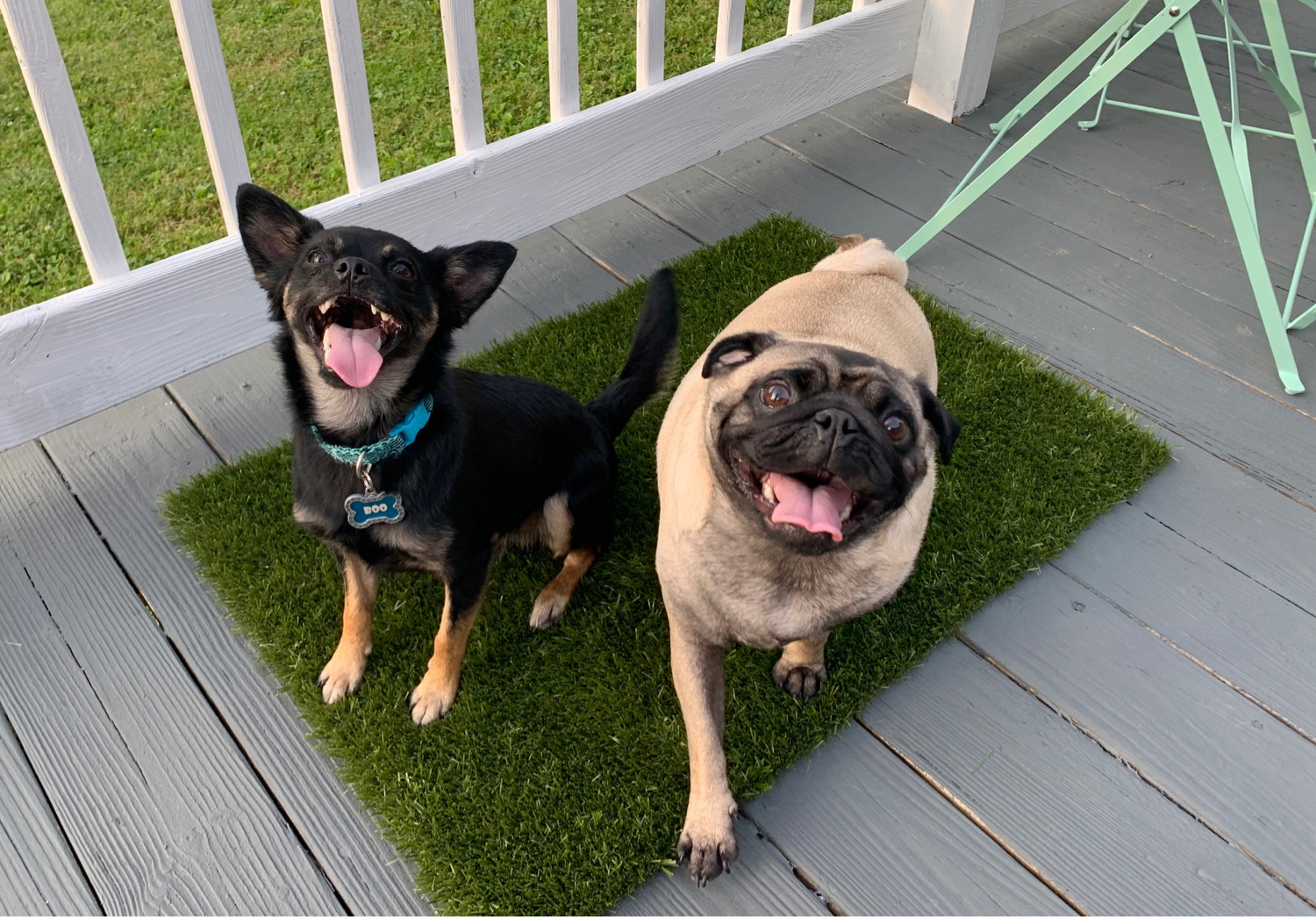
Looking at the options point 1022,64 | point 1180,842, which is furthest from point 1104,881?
point 1022,64

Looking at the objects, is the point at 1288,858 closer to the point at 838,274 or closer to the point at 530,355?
the point at 838,274

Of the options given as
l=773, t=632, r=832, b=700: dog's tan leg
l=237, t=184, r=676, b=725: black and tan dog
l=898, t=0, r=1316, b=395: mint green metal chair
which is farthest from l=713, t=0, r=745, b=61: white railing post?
l=773, t=632, r=832, b=700: dog's tan leg

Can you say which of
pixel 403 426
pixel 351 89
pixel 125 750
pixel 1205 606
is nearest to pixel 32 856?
pixel 125 750

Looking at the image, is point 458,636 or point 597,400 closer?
point 458,636

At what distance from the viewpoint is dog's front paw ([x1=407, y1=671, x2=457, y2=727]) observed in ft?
7.00

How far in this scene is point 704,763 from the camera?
193 centimetres

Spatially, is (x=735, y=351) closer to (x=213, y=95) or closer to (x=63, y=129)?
(x=213, y=95)

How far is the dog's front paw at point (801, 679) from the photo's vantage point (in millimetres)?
2193

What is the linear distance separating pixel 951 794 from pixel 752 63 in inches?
112

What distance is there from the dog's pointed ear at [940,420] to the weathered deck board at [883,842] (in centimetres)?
82

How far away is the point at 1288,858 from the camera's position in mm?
1962

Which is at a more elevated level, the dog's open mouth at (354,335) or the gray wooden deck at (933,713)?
the dog's open mouth at (354,335)

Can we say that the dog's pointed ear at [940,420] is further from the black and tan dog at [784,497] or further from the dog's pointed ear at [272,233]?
the dog's pointed ear at [272,233]

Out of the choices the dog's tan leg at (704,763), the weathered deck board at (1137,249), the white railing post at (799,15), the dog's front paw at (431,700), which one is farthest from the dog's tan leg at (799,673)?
the white railing post at (799,15)
